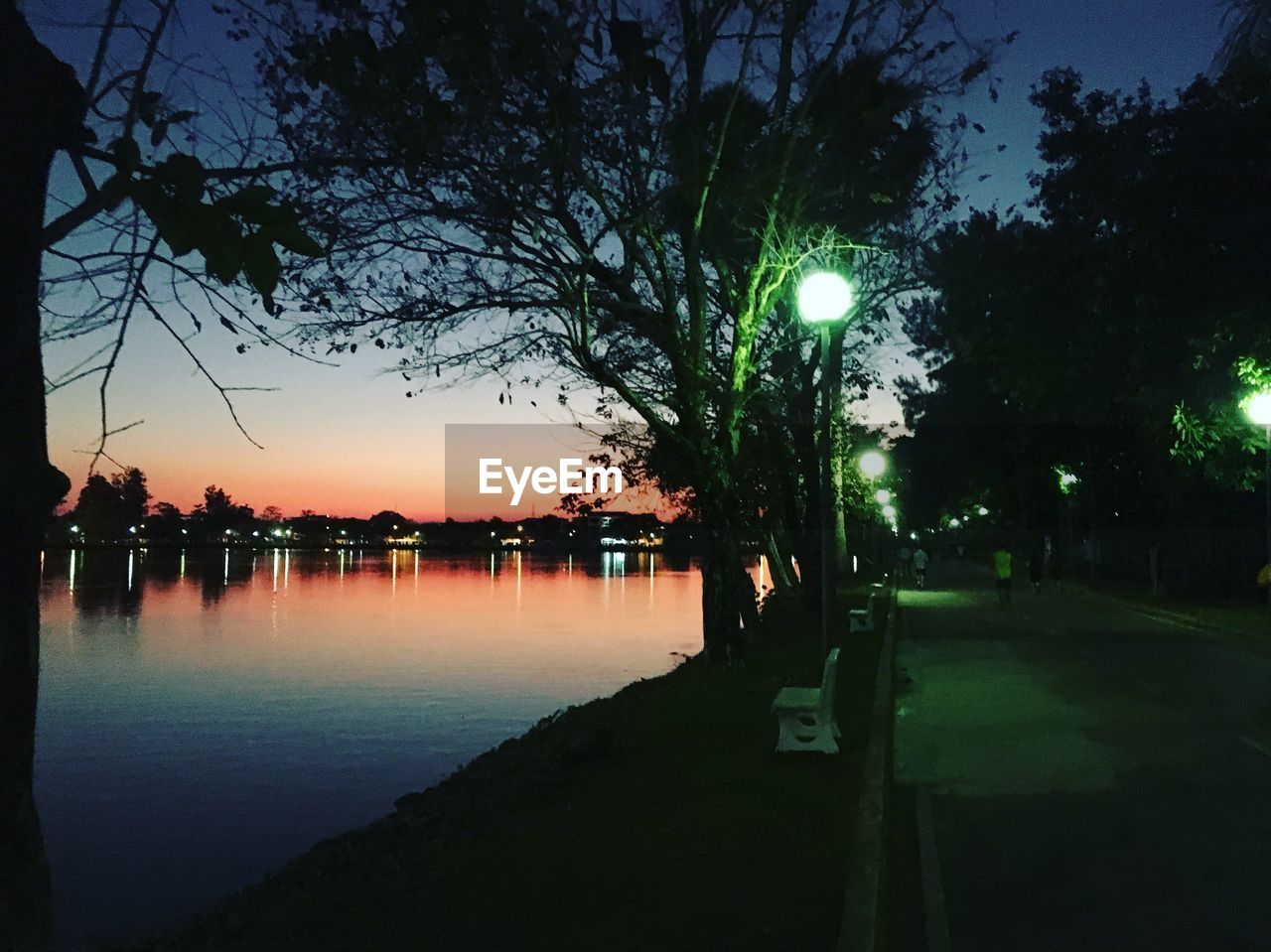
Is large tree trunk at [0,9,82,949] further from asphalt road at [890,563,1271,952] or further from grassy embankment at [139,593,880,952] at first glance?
asphalt road at [890,563,1271,952]

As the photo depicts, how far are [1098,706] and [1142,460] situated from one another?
111 feet

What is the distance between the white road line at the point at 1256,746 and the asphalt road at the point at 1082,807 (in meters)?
0.02

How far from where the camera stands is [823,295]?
13.1 m

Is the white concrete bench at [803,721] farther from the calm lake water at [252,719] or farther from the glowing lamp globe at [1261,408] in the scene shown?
the glowing lamp globe at [1261,408]

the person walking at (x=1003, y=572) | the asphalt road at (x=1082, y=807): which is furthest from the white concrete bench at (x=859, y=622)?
the person walking at (x=1003, y=572)

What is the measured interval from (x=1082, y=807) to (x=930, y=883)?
98.2 inches

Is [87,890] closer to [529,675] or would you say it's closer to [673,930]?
[673,930]

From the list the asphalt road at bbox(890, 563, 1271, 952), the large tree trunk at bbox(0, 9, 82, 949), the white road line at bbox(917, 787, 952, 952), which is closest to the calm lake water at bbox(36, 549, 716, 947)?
the white road line at bbox(917, 787, 952, 952)

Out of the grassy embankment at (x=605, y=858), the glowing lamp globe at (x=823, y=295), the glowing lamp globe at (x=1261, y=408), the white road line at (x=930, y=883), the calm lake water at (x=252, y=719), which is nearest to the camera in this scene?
the grassy embankment at (x=605, y=858)

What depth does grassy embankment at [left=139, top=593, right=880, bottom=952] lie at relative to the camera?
6543mm

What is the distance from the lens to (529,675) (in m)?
29.4

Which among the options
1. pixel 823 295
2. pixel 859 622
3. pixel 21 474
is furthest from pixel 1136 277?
pixel 21 474

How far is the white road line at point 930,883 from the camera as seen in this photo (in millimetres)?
6691

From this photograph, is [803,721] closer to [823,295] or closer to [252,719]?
[823,295]
